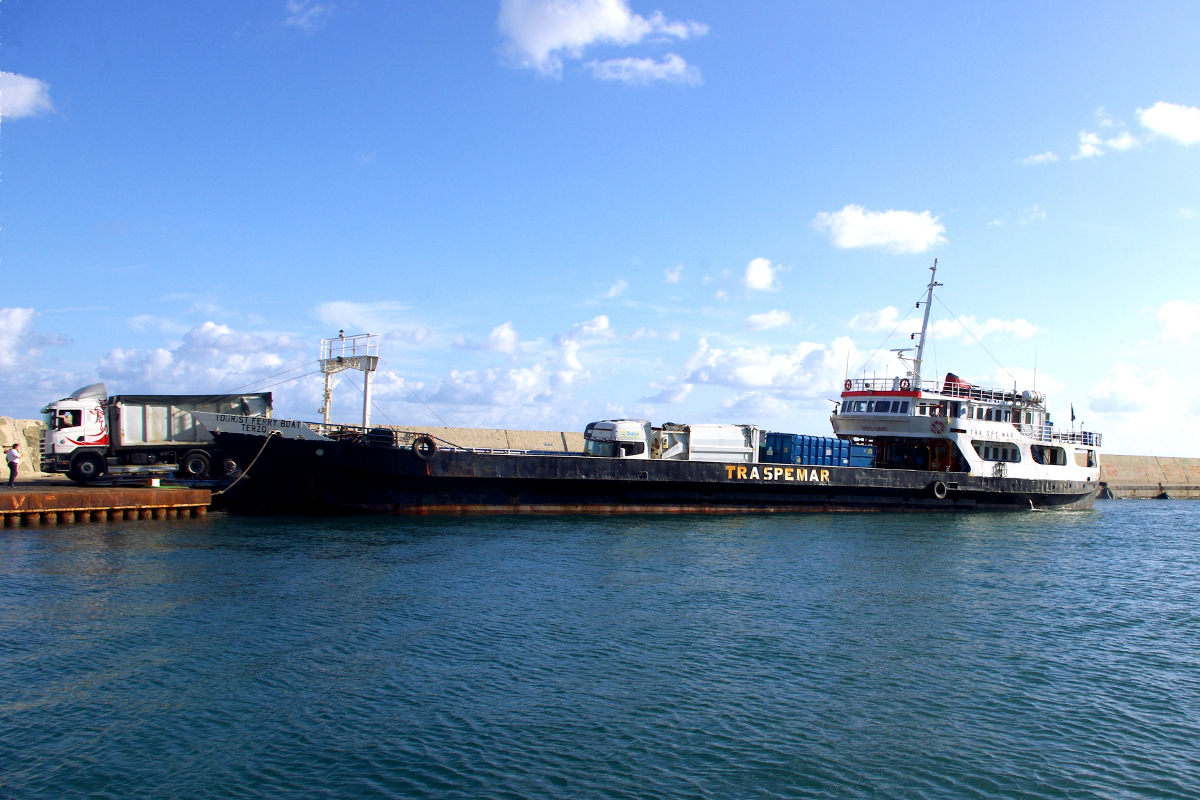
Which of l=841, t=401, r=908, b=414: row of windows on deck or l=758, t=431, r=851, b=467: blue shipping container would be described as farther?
l=841, t=401, r=908, b=414: row of windows on deck

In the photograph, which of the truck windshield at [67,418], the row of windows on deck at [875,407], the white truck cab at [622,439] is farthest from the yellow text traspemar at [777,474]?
the truck windshield at [67,418]

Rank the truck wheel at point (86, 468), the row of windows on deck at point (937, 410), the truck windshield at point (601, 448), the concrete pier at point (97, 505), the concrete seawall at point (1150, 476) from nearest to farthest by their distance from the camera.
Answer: the concrete pier at point (97, 505), the truck wheel at point (86, 468), the truck windshield at point (601, 448), the row of windows on deck at point (937, 410), the concrete seawall at point (1150, 476)

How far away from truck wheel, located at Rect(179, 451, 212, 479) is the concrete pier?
3390 millimetres

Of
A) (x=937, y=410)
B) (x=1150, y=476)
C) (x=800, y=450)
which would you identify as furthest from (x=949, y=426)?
(x=1150, y=476)

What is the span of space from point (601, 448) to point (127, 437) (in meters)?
18.8

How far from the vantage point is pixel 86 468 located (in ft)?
96.8

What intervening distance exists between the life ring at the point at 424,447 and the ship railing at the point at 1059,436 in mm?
28017

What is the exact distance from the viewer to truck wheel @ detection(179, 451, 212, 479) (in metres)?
30.2

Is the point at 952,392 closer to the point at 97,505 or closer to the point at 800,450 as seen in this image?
the point at 800,450

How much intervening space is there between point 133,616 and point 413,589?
5.24m

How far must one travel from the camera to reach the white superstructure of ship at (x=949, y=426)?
3453 cm

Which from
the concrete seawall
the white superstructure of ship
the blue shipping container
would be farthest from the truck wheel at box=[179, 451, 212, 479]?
the concrete seawall

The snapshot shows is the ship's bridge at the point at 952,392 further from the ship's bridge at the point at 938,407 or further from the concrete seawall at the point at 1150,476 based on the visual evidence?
the concrete seawall at the point at 1150,476

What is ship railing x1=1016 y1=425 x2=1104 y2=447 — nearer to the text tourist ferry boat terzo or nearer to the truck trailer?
the text tourist ferry boat terzo
